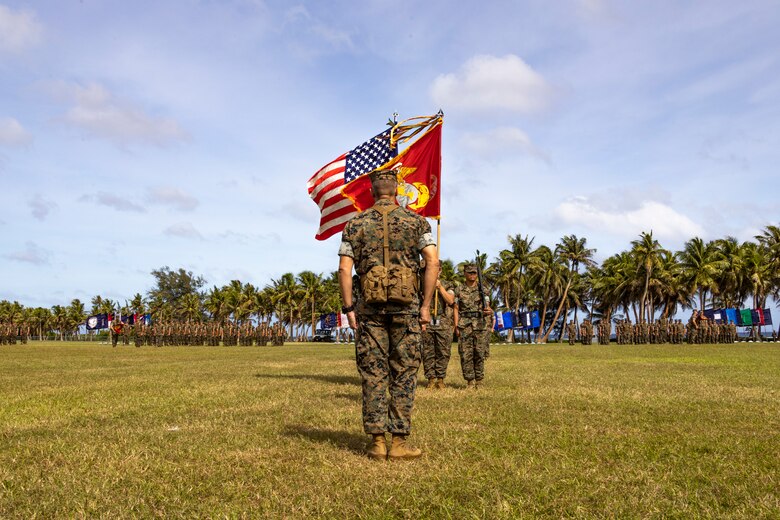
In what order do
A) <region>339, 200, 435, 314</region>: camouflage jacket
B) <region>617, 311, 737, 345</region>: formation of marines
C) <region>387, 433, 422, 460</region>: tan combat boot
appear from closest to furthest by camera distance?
<region>387, 433, 422, 460</region>: tan combat boot, <region>339, 200, 435, 314</region>: camouflage jacket, <region>617, 311, 737, 345</region>: formation of marines

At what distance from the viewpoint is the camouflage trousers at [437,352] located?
10.6 m

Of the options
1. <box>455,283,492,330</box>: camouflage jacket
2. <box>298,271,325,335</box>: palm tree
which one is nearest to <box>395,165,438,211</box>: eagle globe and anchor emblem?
<box>455,283,492,330</box>: camouflage jacket

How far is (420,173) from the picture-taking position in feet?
44.3

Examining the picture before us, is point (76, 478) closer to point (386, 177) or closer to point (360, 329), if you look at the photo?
point (360, 329)

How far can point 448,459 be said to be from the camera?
16.5ft

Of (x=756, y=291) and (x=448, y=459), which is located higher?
(x=756, y=291)

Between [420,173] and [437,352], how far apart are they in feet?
14.6

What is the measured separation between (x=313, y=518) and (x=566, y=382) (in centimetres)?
903

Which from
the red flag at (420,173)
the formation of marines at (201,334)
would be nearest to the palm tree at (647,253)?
the formation of marines at (201,334)

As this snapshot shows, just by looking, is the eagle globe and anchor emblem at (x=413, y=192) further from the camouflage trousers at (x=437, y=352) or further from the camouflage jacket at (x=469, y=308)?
the camouflage trousers at (x=437, y=352)

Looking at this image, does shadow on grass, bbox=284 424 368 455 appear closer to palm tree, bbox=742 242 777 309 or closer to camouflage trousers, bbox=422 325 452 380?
camouflage trousers, bbox=422 325 452 380

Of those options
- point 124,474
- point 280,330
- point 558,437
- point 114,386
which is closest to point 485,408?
point 558,437

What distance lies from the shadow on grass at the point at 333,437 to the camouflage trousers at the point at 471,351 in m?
4.36

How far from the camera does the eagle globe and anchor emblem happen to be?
1316 cm
